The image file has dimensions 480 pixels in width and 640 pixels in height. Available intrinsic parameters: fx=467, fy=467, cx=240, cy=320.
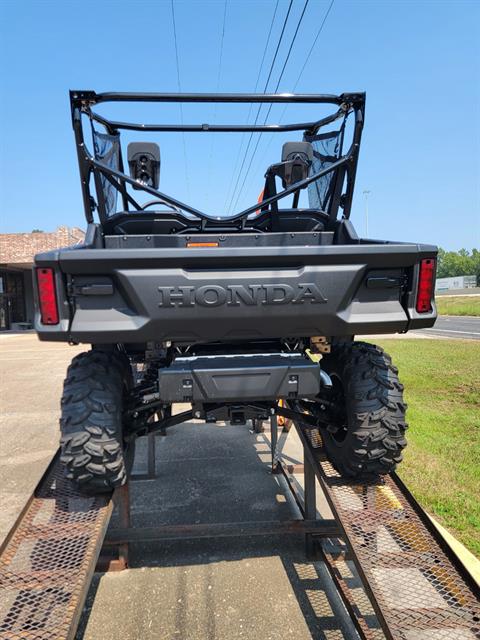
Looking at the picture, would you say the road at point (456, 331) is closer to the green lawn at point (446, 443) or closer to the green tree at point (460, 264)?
the green lawn at point (446, 443)

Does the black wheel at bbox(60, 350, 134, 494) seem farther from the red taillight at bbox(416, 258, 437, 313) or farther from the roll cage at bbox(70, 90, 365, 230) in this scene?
the red taillight at bbox(416, 258, 437, 313)

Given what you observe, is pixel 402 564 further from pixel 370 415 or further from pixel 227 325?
pixel 227 325

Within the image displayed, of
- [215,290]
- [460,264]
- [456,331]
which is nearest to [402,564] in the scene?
[215,290]

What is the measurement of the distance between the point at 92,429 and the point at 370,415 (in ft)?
5.09

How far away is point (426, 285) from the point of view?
2488 millimetres

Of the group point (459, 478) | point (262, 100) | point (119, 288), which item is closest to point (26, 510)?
point (119, 288)

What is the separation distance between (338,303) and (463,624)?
1500 millimetres

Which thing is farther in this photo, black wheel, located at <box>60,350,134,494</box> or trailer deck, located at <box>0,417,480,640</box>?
black wheel, located at <box>60,350,134,494</box>

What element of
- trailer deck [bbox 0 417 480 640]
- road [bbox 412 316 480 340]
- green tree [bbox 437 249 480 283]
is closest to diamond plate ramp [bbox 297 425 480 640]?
trailer deck [bbox 0 417 480 640]

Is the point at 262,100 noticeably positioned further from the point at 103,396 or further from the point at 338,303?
the point at 103,396

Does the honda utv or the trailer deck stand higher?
the honda utv

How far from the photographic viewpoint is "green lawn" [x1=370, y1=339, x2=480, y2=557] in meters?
3.78

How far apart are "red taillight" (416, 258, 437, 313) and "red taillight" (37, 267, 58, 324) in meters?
1.87

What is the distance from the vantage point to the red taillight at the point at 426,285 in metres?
2.47
